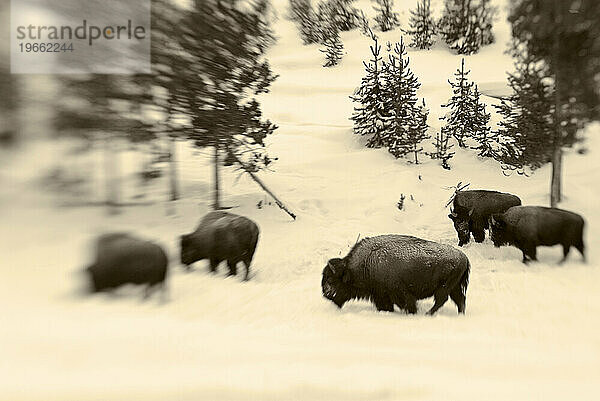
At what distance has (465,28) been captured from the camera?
3441 cm

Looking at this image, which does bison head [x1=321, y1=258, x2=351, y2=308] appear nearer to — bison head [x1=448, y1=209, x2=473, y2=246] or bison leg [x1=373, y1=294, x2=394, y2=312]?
bison leg [x1=373, y1=294, x2=394, y2=312]

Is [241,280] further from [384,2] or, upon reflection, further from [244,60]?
[384,2]

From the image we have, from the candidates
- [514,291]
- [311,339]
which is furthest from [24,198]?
[514,291]

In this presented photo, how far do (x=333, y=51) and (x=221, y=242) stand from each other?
104ft

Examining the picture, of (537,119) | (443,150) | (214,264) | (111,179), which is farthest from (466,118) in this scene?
(111,179)

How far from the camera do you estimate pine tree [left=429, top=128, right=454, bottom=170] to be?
60.9 ft

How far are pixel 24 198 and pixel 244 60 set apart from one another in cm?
633

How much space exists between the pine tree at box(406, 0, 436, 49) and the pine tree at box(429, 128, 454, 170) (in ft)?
62.2

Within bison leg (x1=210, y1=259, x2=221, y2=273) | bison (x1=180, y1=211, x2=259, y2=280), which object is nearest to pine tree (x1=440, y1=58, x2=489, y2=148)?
bison (x1=180, y1=211, x2=259, y2=280)

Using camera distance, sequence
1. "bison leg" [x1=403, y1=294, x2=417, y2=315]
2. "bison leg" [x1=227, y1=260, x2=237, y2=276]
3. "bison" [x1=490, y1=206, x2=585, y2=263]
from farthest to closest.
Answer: "bison" [x1=490, y1=206, x2=585, y2=263], "bison leg" [x1=227, y1=260, x2=237, y2=276], "bison leg" [x1=403, y1=294, x2=417, y2=315]

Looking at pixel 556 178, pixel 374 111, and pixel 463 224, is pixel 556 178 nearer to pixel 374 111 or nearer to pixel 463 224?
pixel 463 224

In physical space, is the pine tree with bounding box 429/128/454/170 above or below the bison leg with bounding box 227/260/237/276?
above

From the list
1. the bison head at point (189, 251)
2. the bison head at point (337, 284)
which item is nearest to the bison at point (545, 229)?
the bison head at point (337, 284)

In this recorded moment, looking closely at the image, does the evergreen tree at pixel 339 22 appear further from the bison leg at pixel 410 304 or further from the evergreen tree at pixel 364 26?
the bison leg at pixel 410 304
